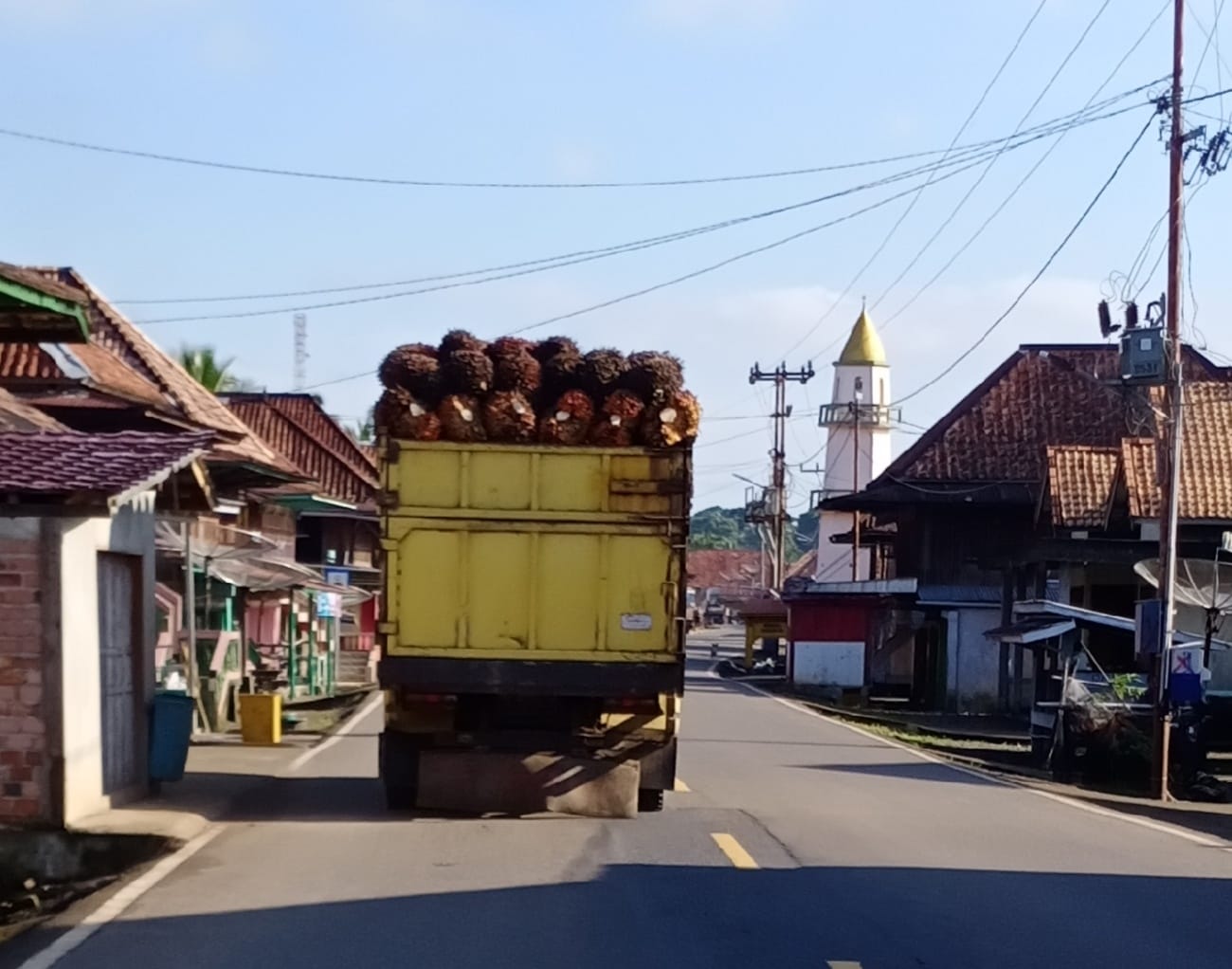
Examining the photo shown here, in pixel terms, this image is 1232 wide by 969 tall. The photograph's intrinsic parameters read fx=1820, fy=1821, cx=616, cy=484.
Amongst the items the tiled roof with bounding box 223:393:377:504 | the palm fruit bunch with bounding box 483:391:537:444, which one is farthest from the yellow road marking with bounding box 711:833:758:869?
the tiled roof with bounding box 223:393:377:504

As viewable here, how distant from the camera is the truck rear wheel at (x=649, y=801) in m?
15.8

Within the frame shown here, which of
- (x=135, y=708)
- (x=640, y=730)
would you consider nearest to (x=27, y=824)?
(x=135, y=708)

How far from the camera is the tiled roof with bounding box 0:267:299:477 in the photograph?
25250 mm

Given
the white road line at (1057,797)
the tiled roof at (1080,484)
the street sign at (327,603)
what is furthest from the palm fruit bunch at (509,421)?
the tiled roof at (1080,484)

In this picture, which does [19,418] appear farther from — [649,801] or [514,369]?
[649,801]

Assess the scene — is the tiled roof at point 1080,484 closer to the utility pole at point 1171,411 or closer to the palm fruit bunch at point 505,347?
the utility pole at point 1171,411

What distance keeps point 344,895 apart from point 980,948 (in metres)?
3.76

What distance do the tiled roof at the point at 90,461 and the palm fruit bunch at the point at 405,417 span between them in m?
1.62

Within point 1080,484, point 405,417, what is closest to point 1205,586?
point 1080,484

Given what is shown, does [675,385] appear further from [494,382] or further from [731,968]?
[731,968]

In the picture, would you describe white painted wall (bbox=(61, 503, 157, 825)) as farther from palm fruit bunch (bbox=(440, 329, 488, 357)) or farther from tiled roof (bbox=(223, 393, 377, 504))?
tiled roof (bbox=(223, 393, 377, 504))

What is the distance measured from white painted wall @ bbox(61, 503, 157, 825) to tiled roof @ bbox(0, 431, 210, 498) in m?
0.45

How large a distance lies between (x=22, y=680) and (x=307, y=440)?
136 ft

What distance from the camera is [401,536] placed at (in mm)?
14656
